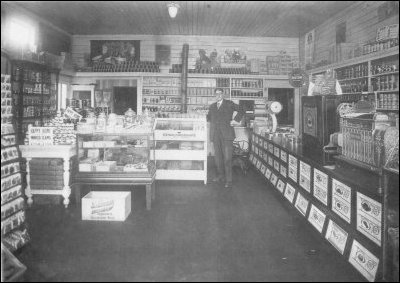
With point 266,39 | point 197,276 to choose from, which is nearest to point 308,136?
point 197,276

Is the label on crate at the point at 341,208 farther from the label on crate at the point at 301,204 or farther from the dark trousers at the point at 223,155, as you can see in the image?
the dark trousers at the point at 223,155

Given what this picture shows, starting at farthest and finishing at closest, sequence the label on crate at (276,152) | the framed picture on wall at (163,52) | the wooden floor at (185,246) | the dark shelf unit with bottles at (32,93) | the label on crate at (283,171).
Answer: the framed picture on wall at (163,52)
the dark shelf unit with bottles at (32,93)
the label on crate at (276,152)
the label on crate at (283,171)
the wooden floor at (185,246)

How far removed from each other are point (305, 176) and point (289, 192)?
715 mm

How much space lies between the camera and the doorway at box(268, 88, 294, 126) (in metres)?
10.8

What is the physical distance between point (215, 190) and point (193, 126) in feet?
4.20

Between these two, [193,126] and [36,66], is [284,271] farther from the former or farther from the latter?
[36,66]

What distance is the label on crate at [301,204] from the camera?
419cm

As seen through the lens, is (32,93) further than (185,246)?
Yes

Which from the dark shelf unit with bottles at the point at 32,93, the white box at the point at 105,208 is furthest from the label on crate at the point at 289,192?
the dark shelf unit with bottles at the point at 32,93

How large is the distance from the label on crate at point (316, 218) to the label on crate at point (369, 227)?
0.71 meters

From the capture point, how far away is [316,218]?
3.81 meters

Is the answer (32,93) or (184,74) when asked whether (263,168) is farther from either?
(32,93)

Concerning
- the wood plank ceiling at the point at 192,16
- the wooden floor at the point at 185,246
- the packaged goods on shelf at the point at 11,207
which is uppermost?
the wood plank ceiling at the point at 192,16

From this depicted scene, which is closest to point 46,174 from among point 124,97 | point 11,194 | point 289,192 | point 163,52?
point 11,194
